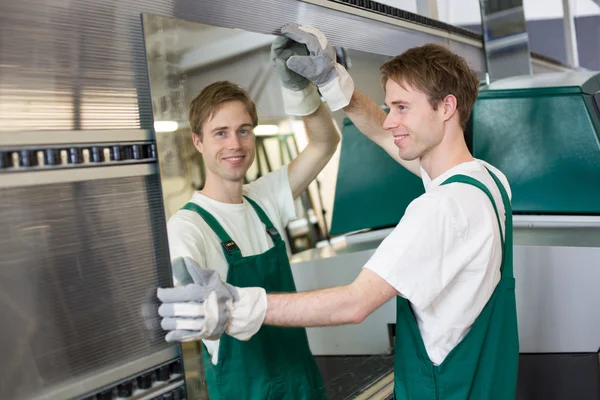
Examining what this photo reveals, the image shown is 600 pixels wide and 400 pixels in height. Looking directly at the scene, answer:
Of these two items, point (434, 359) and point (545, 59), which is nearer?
point (434, 359)

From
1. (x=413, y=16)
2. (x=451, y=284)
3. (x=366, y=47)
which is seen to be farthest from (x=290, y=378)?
(x=413, y=16)

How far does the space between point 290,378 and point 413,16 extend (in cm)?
160

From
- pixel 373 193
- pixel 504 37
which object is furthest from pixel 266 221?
pixel 504 37

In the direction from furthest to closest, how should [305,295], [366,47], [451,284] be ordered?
[366,47] < [451,284] < [305,295]

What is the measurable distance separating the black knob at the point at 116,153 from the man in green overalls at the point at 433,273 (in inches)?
11.9

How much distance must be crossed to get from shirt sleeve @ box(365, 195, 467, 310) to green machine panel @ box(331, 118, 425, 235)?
1059 mm

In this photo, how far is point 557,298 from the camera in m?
2.22

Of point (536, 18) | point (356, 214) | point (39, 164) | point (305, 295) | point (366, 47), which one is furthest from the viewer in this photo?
point (536, 18)

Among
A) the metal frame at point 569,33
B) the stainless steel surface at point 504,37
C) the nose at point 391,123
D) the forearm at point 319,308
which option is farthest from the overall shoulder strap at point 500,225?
the metal frame at point 569,33

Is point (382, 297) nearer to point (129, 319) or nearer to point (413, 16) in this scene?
point (129, 319)

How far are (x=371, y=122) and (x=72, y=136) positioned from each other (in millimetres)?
980

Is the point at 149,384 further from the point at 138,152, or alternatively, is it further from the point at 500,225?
the point at 500,225

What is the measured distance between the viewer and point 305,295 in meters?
1.38

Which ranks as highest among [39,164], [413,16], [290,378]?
[413,16]
